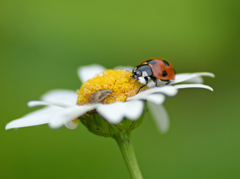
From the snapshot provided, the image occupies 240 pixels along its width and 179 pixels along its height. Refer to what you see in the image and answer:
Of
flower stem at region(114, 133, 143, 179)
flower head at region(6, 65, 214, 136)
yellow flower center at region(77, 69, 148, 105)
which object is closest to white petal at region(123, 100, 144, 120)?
flower head at region(6, 65, 214, 136)

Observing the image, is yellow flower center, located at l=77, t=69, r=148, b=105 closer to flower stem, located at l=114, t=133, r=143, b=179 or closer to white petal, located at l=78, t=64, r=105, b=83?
flower stem, located at l=114, t=133, r=143, b=179

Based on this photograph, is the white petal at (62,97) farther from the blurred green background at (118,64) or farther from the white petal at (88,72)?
the blurred green background at (118,64)

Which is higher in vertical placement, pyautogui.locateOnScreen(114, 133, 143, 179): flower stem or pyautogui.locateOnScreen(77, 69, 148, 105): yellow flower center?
pyautogui.locateOnScreen(77, 69, 148, 105): yellow flower center

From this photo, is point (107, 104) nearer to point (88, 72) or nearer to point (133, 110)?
point (133, 110)

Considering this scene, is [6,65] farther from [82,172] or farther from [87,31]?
[82,172]

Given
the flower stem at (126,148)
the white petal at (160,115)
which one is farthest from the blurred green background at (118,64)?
the flower stem at (126,148)
